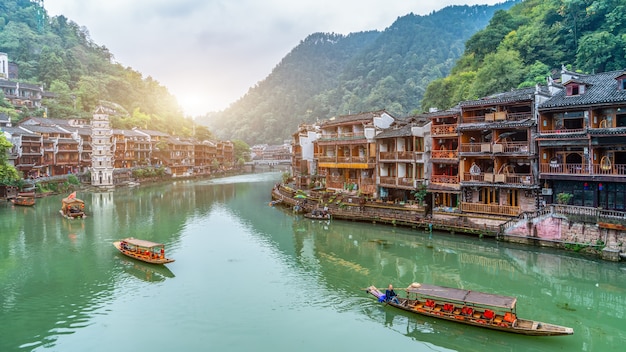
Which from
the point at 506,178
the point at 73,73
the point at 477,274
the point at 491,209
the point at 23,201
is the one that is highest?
the point at 73,73

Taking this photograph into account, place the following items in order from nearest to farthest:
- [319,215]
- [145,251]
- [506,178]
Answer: [145,251]
[506,178]
[319,215]

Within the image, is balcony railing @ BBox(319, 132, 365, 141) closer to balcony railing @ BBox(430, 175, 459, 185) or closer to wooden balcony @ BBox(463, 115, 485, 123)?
balcony railing @ BBox(430, 175, 459, 185)

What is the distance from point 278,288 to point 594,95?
968 inches

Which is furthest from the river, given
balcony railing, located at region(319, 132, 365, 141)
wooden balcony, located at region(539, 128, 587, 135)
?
balcony railing, located at region(319, 132, 365, 141)

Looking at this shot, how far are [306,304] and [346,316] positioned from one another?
2.53 m

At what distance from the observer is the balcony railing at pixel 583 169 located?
2725cm

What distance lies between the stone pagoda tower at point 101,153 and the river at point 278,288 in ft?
131

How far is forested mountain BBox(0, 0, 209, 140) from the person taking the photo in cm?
10788

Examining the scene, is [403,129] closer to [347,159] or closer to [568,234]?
[347,159]

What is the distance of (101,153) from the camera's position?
79375 millimetres

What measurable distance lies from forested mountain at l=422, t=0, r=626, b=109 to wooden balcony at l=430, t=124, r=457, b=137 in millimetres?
19020

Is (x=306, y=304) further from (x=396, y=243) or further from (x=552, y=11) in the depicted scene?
(x=552, y=11)

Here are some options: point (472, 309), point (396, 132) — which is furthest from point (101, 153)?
point (472, 309)

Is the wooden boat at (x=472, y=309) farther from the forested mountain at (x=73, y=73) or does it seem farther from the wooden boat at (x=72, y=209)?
the forested mountain at (x=73, y=73)
